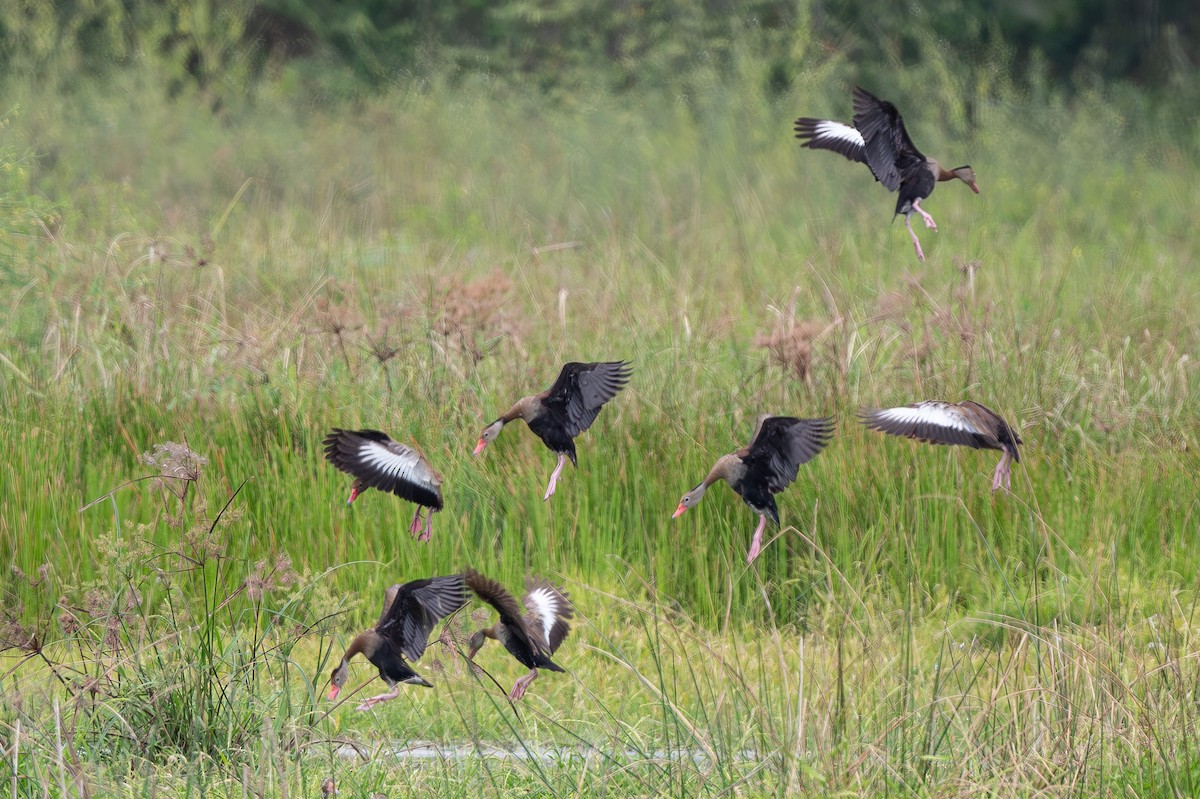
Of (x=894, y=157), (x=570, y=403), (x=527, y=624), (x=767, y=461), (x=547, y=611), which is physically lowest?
(x=547, y=611)

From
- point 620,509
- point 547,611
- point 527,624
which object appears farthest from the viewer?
point 620,509

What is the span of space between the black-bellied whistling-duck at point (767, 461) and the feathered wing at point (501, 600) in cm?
64

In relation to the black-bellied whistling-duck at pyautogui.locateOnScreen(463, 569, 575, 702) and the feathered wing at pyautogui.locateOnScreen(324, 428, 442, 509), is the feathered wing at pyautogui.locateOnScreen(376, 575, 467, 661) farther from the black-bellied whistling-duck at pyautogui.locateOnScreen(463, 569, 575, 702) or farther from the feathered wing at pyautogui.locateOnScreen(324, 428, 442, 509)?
the feathered wing at pyautogui.locateOnScreen(324, 428, 442, 509)

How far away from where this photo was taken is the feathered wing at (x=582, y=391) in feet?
11.6

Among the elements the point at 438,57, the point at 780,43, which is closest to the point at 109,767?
the point at 780,43

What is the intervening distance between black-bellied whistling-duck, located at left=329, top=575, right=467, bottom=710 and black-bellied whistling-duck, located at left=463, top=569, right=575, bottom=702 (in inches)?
4.4

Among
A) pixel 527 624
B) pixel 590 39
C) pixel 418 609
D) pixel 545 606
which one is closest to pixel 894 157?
pixel 545 606

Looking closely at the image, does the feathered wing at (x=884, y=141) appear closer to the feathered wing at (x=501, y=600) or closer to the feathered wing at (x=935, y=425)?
the feathered wing at (x=935, y=425)

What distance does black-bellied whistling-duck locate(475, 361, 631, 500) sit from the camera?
3.56 m

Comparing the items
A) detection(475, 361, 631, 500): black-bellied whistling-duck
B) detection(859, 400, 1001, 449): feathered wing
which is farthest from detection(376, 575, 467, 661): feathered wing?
detection(859, 400, 1001, 449): feathered wing

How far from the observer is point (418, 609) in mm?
2984

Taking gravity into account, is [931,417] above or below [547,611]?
above

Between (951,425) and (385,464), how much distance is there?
4.39 feet

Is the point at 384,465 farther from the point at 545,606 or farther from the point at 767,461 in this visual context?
the point at 767,461
